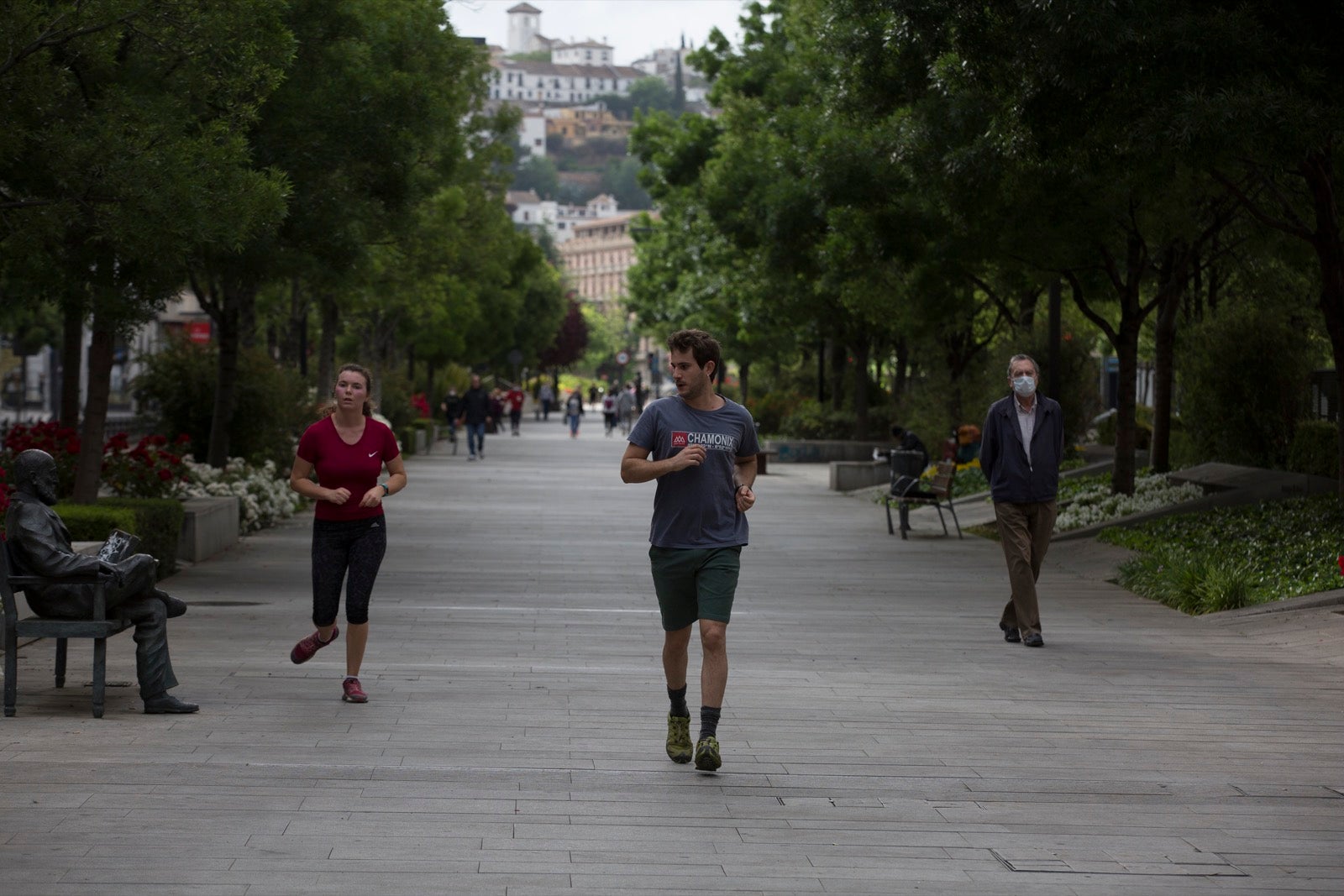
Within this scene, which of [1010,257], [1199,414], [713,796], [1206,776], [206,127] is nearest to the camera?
[713,796]

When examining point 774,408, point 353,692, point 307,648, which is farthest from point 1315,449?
point 774,408

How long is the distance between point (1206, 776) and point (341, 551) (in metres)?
4.22

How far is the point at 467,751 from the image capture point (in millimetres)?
7969

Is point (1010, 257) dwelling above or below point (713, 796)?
above

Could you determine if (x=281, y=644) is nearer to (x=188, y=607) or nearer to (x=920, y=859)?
(x=188, y=607)

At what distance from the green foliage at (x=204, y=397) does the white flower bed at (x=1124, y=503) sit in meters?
9.75

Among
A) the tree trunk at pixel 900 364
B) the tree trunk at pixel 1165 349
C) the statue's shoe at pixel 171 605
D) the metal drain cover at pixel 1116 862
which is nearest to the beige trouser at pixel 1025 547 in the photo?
the statue's shoe at pixel 171 605

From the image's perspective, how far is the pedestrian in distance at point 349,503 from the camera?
9.08 metres

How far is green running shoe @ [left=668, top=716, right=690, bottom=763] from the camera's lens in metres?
7.72

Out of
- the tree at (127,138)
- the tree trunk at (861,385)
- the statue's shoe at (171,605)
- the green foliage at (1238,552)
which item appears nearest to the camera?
the statue's shoe at (171,605)

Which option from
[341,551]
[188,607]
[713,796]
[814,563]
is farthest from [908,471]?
A: [713,796]

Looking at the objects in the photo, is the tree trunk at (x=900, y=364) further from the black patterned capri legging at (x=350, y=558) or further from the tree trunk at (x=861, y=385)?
the black patterned capri legging at (x=350, y=558)

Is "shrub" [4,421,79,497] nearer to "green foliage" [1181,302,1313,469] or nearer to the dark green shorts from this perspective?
the dark green shorts

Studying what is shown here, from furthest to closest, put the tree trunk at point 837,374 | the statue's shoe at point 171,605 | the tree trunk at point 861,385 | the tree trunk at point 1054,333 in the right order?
1. the tree trunk at point 837,374
2. the tree trunk at point 861,385
3. the tree trunk at point 1054,333
4. the statue's shoe at point 171,605
